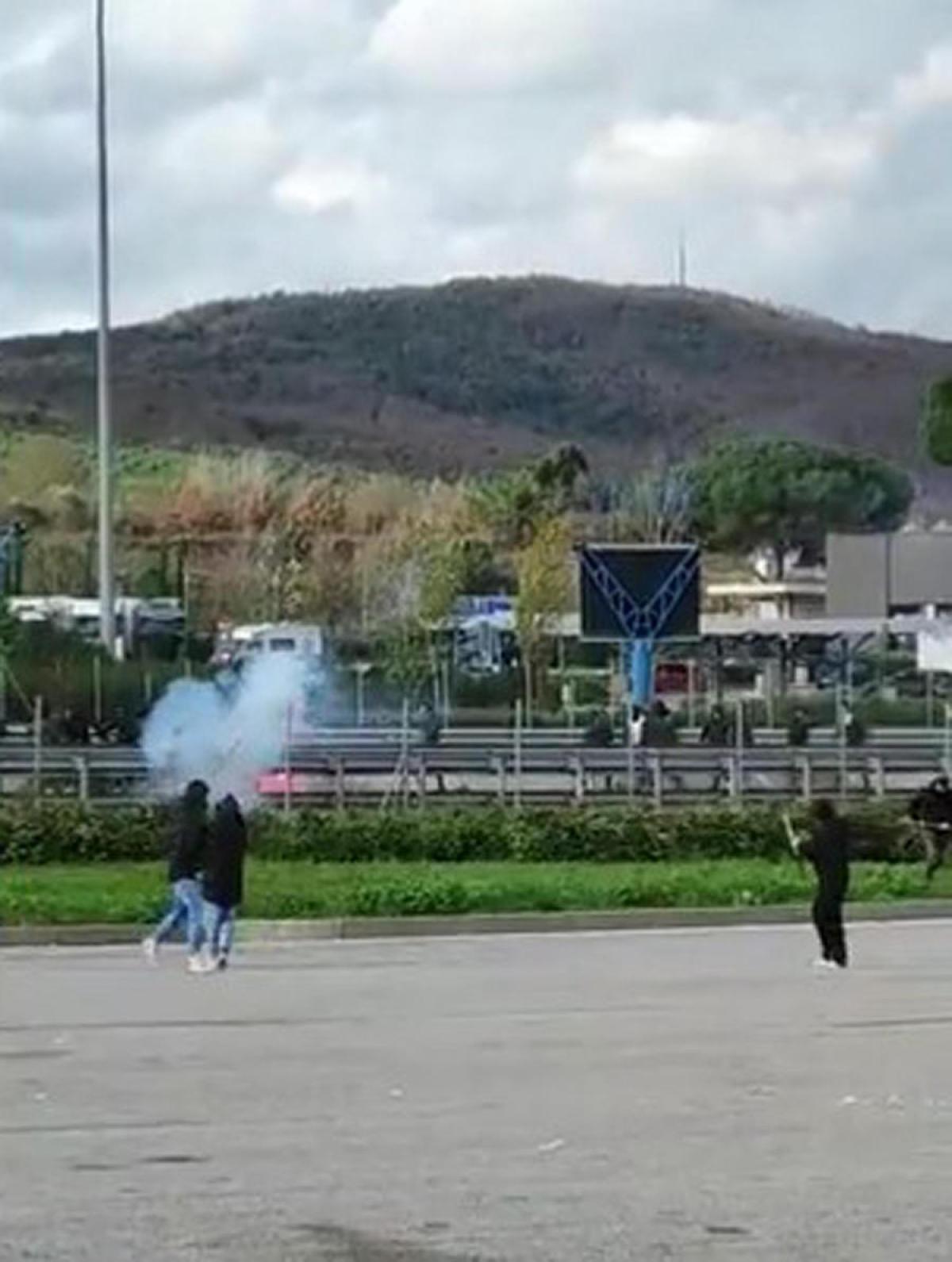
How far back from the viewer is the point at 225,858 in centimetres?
2592

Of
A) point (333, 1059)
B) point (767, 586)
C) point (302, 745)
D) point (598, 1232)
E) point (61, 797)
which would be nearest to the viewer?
point (598, 1232)

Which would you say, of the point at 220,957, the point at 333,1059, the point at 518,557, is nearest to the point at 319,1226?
the point at 333,1059

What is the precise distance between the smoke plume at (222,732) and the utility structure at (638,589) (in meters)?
4.87

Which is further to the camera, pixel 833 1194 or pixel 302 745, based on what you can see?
pixel 302 745

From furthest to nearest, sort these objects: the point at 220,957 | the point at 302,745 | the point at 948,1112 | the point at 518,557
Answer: the point at 518,557, the point at 302,745, the point at 220,957, the point at 948,1112

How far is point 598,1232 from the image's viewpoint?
1159cm

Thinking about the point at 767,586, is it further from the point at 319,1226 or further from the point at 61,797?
the point at 319,1226

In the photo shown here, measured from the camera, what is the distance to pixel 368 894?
31.9m

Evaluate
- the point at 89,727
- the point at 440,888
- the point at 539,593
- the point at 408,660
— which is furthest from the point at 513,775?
the point at 539,593

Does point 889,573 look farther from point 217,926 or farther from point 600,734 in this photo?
point 217,926

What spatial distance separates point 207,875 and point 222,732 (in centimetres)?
1855

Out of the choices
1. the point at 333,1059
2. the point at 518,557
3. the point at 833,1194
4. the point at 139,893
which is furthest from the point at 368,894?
the point at 518,557

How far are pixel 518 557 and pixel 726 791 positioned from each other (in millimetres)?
50402

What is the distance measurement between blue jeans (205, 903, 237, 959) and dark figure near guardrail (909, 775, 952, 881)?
12329mm
